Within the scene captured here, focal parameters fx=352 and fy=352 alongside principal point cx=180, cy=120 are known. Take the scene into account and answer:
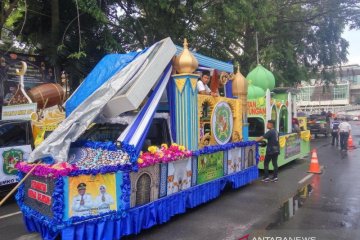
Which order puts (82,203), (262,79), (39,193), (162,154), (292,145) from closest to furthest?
(82,203) < (39,193) < (162,154) < (292,145) < (262,79)

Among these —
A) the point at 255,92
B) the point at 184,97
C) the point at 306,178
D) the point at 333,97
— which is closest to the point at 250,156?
the point at 306,178

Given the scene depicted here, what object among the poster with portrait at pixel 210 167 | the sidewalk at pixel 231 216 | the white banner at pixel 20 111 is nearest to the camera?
the sidewalk at pixel 231 216

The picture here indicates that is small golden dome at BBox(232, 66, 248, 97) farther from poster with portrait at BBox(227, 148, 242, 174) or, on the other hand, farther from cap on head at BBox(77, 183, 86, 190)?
cap on head at BBox(77, 183, 86, 190)

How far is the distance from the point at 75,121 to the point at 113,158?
88cm

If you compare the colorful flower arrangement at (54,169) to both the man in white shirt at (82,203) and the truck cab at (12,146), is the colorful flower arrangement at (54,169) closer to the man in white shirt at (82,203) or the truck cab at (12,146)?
the man in white shirt at (82,203)

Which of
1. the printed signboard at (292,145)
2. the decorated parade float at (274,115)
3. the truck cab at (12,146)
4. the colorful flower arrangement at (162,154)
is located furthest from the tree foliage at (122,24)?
the colorful flower arrangement at (162,154)

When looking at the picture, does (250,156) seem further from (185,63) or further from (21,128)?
(21,128)

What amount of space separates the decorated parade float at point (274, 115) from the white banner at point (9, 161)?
6.91 meters

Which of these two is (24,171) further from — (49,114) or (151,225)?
(49,114)


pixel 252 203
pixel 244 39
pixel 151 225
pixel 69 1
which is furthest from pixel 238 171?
pixel 244 39

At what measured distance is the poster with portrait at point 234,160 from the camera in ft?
26.5

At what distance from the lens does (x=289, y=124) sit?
43.7ft

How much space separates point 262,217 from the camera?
6449mm

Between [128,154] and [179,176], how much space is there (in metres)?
1.51
